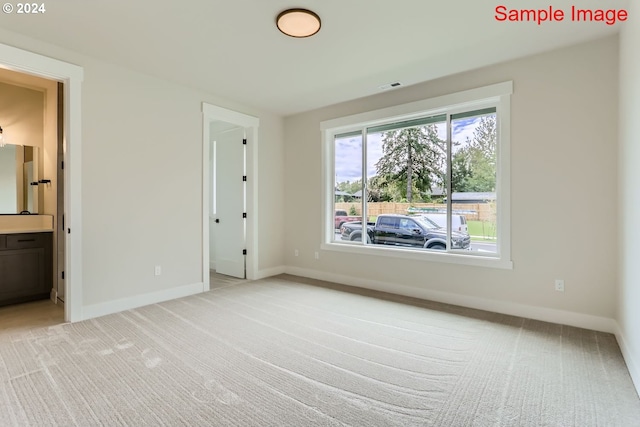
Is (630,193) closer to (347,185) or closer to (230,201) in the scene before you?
(347,185)

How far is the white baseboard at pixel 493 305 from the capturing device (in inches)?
115

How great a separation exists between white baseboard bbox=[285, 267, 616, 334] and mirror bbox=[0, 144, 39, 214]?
4.17 meters

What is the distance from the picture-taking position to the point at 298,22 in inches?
100

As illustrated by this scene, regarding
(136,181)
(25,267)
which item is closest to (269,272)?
(136,181)

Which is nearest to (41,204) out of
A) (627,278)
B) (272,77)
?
(272,77)

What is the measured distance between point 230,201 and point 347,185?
1.98m

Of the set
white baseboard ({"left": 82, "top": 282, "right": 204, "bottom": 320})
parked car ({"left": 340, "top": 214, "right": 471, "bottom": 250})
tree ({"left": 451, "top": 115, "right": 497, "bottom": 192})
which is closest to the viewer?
white baseboard ({"left": 82, "top": 282, "right": 204, "bottom": 320})

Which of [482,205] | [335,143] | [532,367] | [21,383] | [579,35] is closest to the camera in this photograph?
[21,383]

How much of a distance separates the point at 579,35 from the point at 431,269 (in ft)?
8.95

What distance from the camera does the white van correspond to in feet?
12.4

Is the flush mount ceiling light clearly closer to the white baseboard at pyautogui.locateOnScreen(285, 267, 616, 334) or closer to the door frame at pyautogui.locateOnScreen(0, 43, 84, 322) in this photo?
the door frame at pyautogui.locateOnScreen(0, 43, 84, 322)

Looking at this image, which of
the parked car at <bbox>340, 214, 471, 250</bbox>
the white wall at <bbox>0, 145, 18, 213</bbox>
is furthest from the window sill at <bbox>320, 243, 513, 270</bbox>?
the white wall at <bbox>0, 145, 18, 213</bbox>

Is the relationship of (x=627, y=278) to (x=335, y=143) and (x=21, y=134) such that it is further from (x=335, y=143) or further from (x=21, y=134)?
(x=21, y=134)

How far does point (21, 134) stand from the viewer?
407 cm
